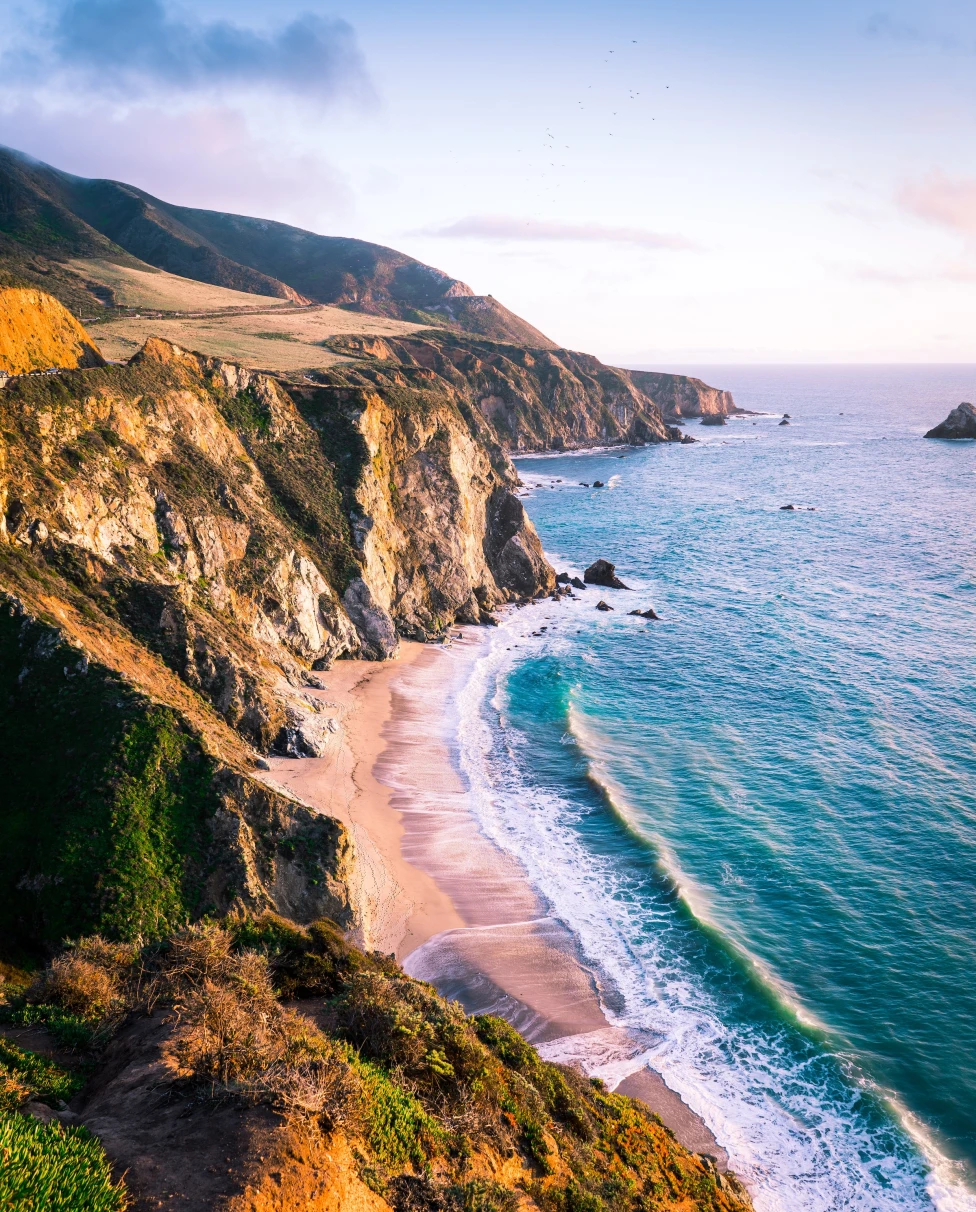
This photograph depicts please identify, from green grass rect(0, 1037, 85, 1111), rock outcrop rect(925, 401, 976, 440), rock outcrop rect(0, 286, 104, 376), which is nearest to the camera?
green grass rect(0, 1037, 85, 1111)

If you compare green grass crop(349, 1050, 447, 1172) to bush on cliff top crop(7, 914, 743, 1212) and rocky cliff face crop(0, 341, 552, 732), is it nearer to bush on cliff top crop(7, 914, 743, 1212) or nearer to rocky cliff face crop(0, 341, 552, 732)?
bush on cliff top crop(7, 914, 743, 1212)

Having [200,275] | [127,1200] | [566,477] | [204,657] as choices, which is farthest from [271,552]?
[200,275]

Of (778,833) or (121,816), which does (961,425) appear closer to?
(778,833)

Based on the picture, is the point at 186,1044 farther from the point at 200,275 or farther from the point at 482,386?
the point at 200,275

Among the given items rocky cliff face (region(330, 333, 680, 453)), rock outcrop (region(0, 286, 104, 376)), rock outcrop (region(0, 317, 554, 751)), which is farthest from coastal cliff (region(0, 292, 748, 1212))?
rocky cliff face (region(330, 333, 680, 453))

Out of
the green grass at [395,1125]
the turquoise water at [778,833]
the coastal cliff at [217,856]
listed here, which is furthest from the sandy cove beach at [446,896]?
the green grass at [395,1125]

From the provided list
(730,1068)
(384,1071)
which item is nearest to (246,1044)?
(384,1071)
